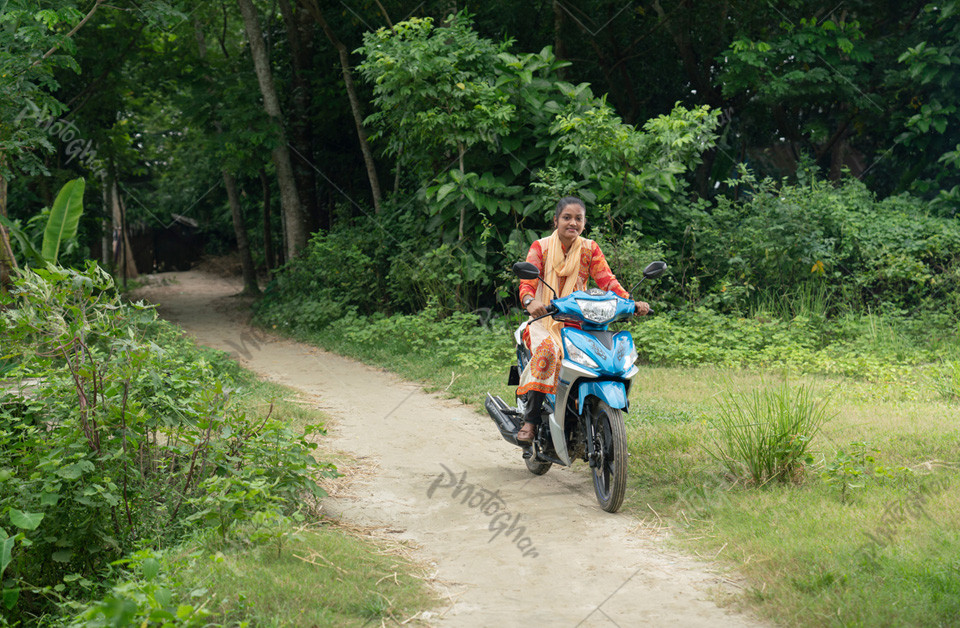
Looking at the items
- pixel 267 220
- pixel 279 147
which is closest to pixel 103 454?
pixel 279 147

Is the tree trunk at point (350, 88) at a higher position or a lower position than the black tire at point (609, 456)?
higher

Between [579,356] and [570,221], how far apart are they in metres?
1.07

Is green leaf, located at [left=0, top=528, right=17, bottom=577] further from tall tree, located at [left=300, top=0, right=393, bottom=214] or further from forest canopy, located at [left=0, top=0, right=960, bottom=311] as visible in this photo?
tall tree, located at [left=300, top=0, right=393, bottom=214]

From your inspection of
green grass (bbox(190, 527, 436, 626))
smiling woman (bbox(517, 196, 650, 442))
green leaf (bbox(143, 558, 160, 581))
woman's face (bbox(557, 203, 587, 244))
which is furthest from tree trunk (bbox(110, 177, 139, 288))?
green leaf (bbox(143, 558, 160, 581))

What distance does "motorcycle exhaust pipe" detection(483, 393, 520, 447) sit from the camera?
19.0ft

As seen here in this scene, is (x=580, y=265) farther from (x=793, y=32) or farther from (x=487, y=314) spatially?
(x=793, y=32)

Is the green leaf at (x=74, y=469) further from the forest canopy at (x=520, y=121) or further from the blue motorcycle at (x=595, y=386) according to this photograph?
the forest canopy at (x=520, y=121)

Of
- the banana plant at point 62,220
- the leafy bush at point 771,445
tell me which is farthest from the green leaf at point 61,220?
the leafy bush at point 771,445

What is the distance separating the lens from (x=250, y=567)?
3.82m

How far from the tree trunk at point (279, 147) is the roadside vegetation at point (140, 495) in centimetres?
1207

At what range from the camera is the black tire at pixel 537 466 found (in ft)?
19.2

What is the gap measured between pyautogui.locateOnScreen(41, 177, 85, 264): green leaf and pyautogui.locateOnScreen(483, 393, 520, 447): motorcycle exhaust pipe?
355 centimetres
